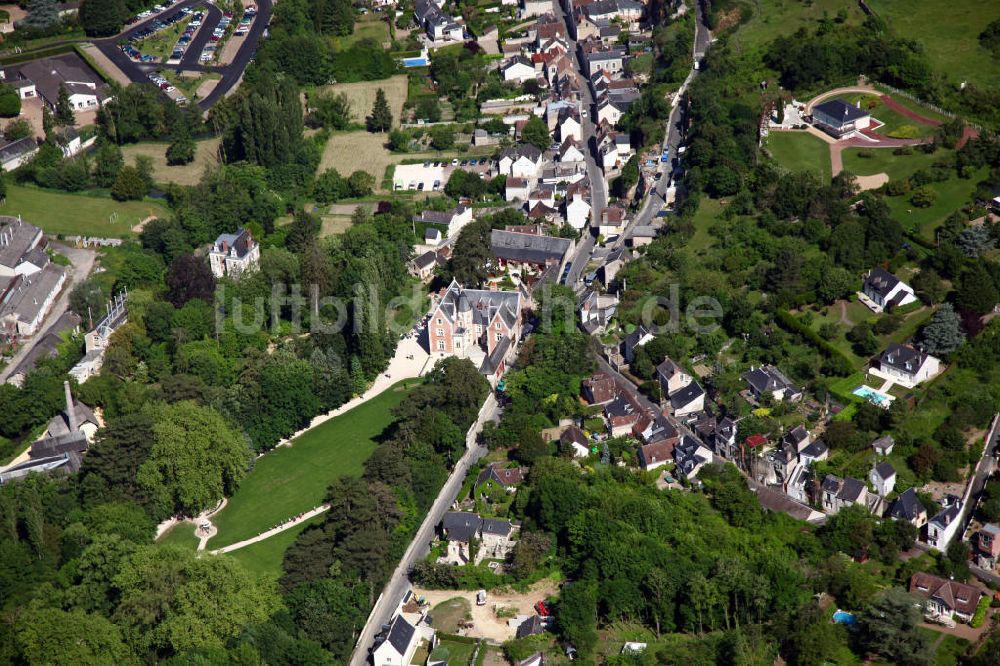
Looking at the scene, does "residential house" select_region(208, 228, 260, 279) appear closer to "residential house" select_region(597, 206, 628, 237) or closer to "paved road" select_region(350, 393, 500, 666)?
"paved road" select_region(350, 393, 500, 666)

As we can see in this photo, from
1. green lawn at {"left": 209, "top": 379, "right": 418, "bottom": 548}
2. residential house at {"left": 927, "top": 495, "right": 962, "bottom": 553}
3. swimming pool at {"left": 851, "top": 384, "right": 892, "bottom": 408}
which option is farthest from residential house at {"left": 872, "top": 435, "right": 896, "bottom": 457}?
green lawn at {"left": 209, "top": 379, "right": 418, "bottom": 548}

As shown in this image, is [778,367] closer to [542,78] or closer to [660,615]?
[660,615]

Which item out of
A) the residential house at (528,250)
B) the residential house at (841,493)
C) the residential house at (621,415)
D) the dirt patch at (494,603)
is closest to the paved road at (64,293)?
the residential house at (528,250)

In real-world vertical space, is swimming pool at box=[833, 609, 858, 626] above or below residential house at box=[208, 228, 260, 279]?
below

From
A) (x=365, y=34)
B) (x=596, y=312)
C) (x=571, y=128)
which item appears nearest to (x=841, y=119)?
(x=571, y=128)

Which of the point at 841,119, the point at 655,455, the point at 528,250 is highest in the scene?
the point at 841,119

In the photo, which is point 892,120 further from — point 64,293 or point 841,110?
point 64,293
